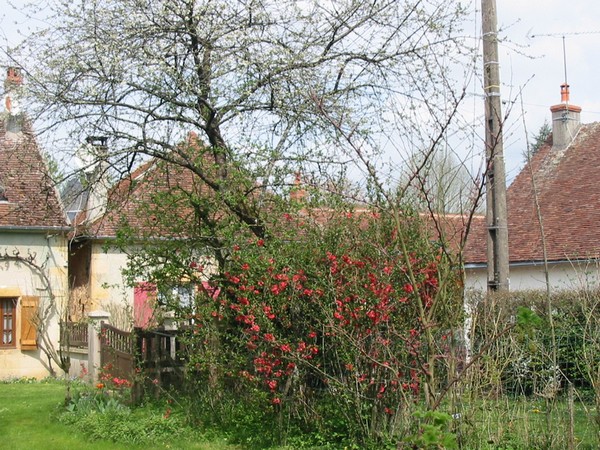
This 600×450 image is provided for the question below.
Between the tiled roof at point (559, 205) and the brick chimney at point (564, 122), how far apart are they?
186 millimetres

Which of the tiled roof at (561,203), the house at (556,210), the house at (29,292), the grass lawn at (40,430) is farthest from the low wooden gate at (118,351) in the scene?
the tiled roof at (561,203)

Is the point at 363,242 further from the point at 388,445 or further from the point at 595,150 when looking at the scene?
the point at 595,150

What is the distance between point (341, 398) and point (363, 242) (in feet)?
5.20

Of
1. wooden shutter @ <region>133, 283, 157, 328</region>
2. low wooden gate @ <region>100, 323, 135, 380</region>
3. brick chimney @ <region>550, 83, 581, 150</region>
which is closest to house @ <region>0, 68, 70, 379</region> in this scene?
wooden shutter @ <region>133, 283, 157, 328</region>

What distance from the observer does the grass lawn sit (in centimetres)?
936

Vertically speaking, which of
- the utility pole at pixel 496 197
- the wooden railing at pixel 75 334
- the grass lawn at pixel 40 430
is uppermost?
the utility pole at pixel 496 197

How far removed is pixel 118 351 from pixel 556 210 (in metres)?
11.5

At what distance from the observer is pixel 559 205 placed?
63.9 feet

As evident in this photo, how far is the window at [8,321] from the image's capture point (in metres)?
20.1

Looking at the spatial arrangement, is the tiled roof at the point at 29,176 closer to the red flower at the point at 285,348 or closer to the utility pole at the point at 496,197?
the red flower at the point at 285,348

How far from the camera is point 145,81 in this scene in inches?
401

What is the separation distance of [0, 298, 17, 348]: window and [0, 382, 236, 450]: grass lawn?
17.0 feet

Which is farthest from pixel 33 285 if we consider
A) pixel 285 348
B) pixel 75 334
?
pixel 285 348

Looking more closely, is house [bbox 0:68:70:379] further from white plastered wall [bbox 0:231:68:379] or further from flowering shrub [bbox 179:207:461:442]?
flowering shrub [bbox 179:207:461:442]
